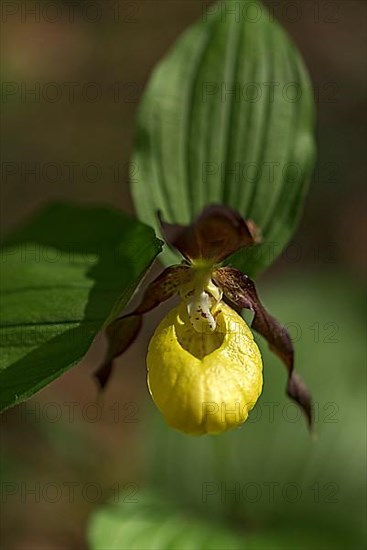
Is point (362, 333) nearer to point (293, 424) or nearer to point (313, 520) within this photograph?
point (293, 424)

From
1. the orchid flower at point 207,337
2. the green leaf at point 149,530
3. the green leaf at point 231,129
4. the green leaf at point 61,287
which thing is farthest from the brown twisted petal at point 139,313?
the green leaf at point 149,530

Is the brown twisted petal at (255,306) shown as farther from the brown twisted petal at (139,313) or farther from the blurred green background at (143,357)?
the blurred green background at (143,357)

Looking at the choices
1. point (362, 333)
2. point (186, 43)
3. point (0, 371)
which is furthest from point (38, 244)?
point (362, 333)

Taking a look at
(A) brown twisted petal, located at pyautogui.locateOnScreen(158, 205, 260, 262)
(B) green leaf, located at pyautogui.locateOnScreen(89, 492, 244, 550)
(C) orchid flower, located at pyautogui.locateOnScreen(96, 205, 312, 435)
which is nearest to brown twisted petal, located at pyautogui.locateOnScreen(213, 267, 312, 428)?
(C) orchid flower, located at pyautogui.locateOnScreen(96, 205, 312, 435)

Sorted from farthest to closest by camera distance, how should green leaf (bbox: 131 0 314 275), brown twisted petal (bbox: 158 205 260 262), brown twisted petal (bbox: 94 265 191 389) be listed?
green leaf (bbox: 131 0 314 275), brown twisted petal (bbox: 94 265 191 389), brown twisted petal (bbox: 158 205 260 262)

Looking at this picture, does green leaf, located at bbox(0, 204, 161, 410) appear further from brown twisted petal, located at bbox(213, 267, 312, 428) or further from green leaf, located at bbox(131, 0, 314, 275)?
green leaf, located at bbox(131, 0, 314, 275)

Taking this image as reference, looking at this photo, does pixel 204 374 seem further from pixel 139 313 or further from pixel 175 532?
pixel 175 532
